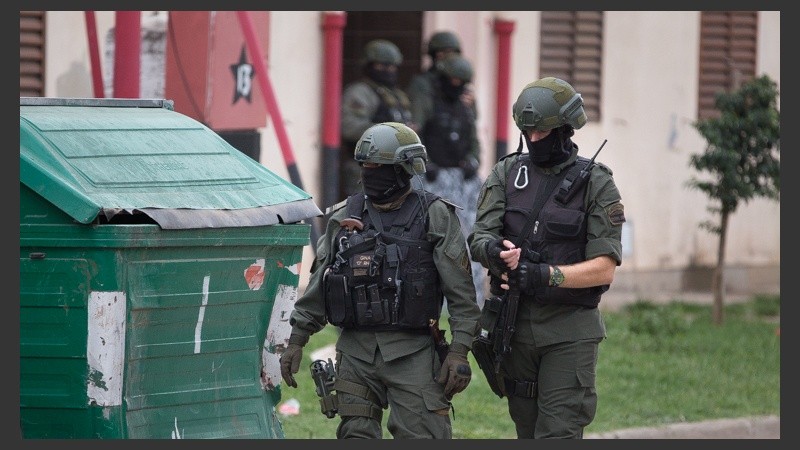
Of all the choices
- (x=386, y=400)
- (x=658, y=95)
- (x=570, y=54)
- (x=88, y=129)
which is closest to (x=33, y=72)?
(x=88, y=129)

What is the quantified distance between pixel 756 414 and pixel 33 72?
5.26 m

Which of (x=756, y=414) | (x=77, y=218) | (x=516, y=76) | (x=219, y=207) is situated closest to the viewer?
(x=77, y=218)

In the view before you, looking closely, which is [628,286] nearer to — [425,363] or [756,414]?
[756,414]

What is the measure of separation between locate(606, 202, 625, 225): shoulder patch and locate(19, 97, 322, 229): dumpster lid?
1.28 metres

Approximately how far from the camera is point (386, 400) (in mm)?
6133

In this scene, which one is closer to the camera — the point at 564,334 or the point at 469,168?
the point at 564,334

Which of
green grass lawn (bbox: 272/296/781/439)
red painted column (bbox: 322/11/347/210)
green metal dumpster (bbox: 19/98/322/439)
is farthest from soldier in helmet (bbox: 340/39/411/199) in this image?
green metal dumpster (bbox: 19/98/322/439)

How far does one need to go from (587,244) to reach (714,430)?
→ 3321 millimetres

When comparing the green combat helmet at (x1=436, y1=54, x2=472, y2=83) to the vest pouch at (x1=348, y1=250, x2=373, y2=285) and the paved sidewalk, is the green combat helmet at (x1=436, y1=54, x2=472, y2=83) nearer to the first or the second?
the paved sidewalk

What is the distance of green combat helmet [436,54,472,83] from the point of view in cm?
1191

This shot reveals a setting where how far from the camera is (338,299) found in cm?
602

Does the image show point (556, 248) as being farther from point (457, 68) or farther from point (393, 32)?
point (393, 32)

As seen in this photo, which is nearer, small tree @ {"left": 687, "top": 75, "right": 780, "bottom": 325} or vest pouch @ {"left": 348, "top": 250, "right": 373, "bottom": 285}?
vest pouch @ {"left": 348, "top": 250, "right": 373, "bottom": 285}

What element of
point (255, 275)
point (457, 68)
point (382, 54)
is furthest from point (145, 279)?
point (457, 68)
